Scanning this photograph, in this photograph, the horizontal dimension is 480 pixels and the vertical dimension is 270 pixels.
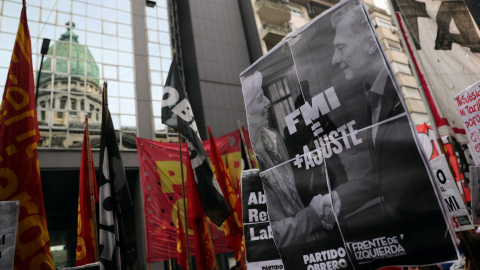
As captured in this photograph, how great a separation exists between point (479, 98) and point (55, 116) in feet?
44.4

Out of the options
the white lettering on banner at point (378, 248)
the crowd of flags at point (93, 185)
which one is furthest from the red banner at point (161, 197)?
the white lettering on banner at point (378, 248)

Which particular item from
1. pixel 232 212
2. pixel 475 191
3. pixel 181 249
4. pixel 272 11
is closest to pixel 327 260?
pixel 475 191

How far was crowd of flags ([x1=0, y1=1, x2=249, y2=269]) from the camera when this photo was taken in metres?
3.13

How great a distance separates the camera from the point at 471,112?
4.11 meters

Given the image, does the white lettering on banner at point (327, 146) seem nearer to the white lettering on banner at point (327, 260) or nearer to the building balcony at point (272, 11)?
the white lettering on banner at point (327, 260)

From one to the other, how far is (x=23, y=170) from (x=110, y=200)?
187cm

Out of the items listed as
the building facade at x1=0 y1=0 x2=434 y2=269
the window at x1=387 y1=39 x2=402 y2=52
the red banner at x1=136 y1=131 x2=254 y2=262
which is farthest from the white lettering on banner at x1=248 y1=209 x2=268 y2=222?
the window at x1=387 y1=39 x2=402 y2=52

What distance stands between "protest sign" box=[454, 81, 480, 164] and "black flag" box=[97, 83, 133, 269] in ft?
15.6

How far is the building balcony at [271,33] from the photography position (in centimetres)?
2184

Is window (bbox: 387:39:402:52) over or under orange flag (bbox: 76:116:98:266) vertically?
over

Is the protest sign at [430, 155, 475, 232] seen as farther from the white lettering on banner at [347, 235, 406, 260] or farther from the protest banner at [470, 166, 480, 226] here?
the white lettering on banner at [347, 235, 406, 260]

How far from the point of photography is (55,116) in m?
13.0

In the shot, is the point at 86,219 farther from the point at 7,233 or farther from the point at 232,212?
the point at 7,233

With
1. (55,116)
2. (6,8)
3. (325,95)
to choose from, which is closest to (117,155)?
(325,95)
